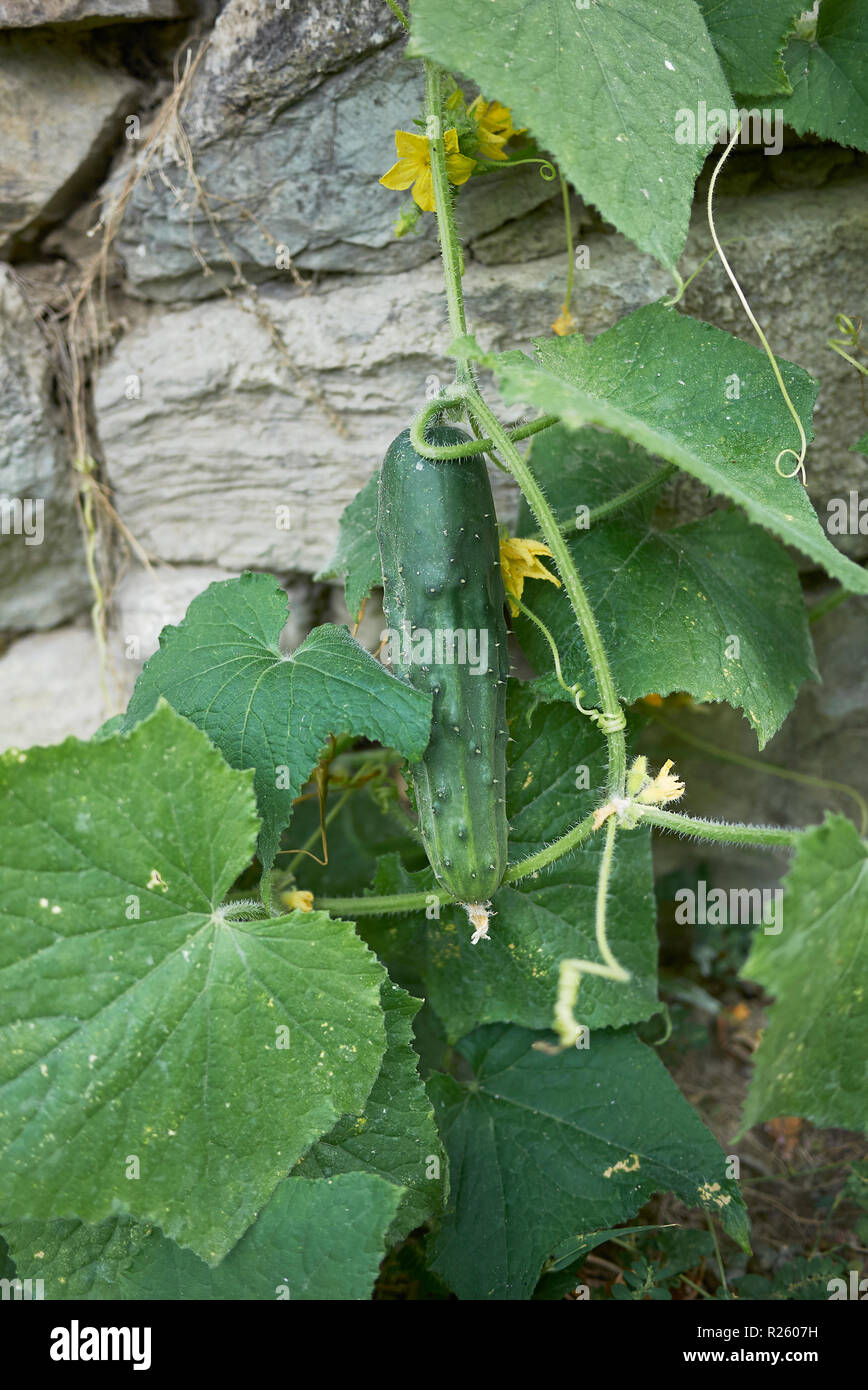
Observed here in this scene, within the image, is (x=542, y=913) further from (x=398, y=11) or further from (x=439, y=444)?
(x=398, y=11)

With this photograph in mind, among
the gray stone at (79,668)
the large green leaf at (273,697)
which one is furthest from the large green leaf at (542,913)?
the gray stone at (79,668)

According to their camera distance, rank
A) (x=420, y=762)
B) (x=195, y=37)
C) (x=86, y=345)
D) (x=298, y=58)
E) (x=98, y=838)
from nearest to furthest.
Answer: (x=98, y=838)
(x=420, y=762)
(x=298, y=58)
(x=195, y=37)
(x=86, y=345)

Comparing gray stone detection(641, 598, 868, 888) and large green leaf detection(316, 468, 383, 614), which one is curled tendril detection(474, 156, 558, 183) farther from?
gray stone detection(641, 598, 868, 888)

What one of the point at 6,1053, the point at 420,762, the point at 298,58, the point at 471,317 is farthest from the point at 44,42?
the point at 6,1053

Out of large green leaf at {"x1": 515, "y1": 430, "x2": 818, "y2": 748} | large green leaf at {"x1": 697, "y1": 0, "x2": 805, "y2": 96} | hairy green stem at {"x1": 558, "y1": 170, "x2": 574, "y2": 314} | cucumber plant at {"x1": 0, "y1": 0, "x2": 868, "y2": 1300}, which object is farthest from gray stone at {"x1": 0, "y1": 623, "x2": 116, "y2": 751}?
large green leaf at {"x1": 697, "y1": 0, "x2": 805, "y2": 96}

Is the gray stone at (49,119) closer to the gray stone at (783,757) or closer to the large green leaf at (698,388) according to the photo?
the large green leaf at (698,388)

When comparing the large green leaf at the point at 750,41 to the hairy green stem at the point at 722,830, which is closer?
the hairy green stem at the point at 722,830

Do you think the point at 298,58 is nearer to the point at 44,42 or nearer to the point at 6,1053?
the point at 44,42
